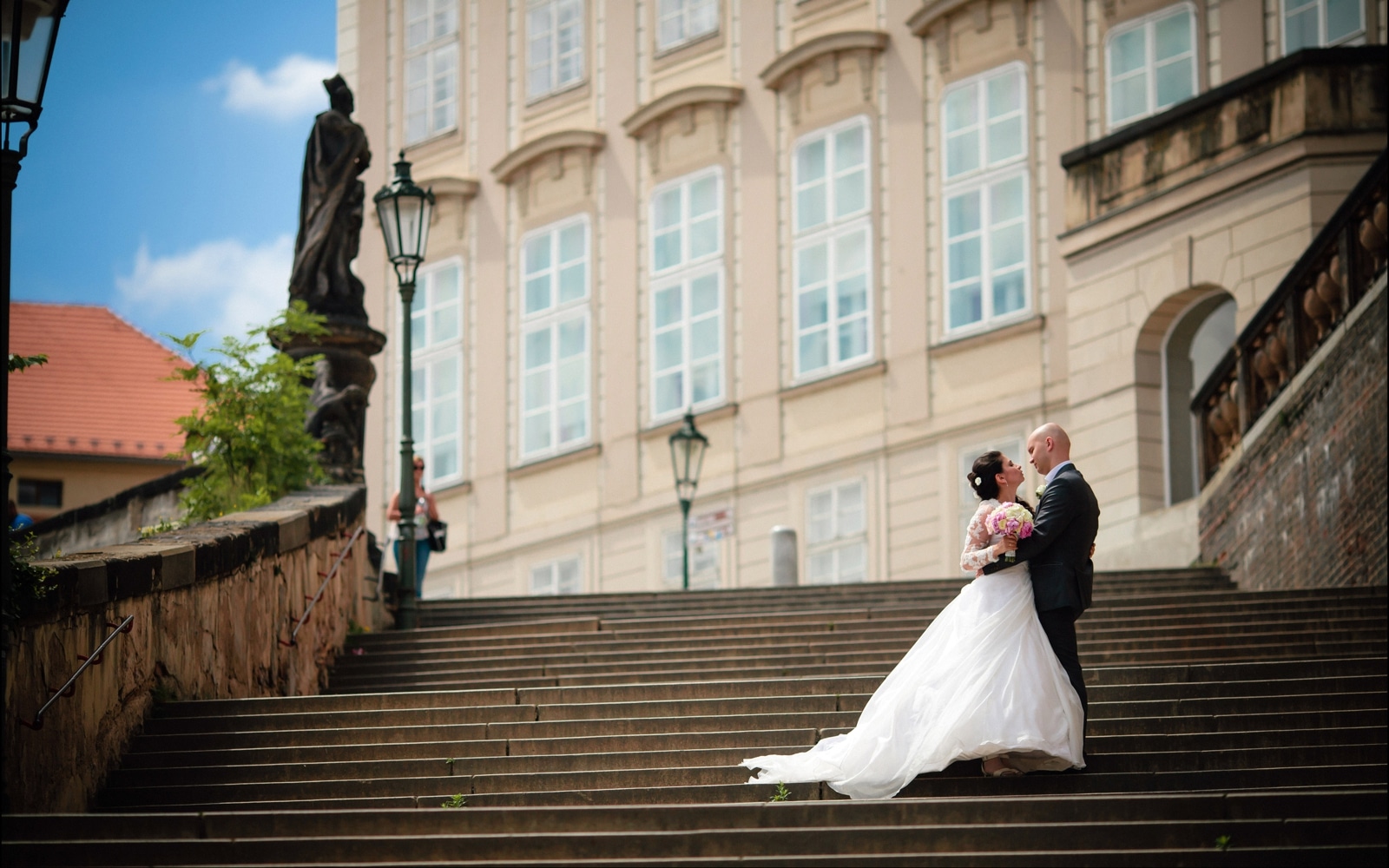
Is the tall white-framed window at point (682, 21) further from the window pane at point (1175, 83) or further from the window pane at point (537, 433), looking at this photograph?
the window pane at point (1175, 83)

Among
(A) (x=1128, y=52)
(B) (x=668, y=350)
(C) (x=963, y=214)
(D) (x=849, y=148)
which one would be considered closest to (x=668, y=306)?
(B) (x=668, y=350)

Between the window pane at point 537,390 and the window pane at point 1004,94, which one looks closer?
the window pane at point 1004,94

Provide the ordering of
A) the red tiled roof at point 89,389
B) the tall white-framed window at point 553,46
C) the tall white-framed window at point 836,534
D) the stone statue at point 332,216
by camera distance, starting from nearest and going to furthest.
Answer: the stone statue at point 332,216 → the tall white-framed window at point 836,534 → the tall white-framed window at point 553,46 → the red tiled roof at point 89,389

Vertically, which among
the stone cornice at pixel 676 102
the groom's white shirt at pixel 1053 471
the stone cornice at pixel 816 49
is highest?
the stone cornice at pixel 816 49

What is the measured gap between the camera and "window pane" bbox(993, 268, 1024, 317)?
88.3ft

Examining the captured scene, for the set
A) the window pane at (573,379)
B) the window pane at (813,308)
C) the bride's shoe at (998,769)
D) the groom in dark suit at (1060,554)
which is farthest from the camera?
the window pane at (573,379)

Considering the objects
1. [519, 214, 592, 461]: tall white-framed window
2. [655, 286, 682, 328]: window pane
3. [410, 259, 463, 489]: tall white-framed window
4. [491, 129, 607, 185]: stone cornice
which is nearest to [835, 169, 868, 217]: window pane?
[655, 286, 682, 328]: window pane

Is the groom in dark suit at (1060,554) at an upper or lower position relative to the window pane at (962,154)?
lower

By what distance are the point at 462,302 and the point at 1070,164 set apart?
A: 12.8 m

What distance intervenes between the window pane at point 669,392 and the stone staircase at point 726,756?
14734 millimetres

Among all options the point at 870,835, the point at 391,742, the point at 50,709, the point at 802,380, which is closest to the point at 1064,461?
the point at 870,835

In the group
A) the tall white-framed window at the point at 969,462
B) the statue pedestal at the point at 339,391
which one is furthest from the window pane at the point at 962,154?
the statue pedestal at the point at 339,391

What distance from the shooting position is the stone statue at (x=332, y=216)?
738 inches

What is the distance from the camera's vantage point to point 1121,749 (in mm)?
9859
